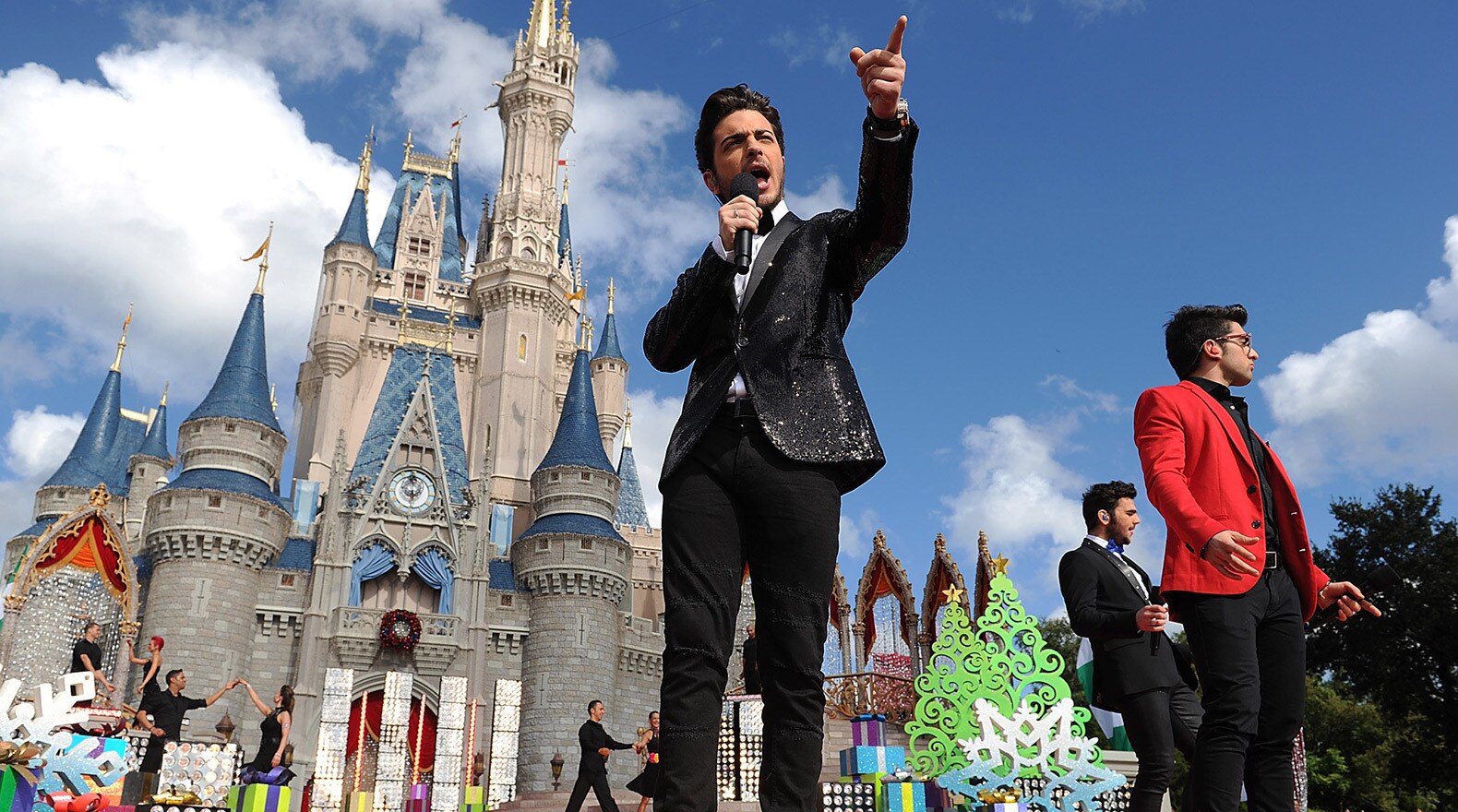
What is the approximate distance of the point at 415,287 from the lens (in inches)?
1720

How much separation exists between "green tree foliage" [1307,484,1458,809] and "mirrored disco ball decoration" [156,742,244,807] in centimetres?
2419

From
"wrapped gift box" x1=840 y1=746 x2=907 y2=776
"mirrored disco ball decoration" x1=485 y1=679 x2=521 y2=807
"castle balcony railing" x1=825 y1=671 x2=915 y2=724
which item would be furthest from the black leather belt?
"castle balcony railing" x1=825 y1=671 x2=915 y2=724

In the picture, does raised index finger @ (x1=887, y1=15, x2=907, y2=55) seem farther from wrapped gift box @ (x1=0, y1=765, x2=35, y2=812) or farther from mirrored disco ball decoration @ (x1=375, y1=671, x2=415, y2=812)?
mirrored disco ball decoration @ (x1=375, y1=671, x2=415, y2=812)

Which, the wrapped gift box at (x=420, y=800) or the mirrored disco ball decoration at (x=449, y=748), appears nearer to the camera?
the mirrored disco ball decoration at (x=449, y=748)

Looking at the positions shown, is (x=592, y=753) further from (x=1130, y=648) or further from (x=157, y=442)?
(x=157, y=442)

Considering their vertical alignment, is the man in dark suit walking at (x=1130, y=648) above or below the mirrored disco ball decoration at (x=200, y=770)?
above

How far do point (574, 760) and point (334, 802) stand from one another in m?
15.9

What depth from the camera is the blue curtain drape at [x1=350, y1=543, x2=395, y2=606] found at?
2942 cm

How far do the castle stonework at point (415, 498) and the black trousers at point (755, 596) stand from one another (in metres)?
21.9

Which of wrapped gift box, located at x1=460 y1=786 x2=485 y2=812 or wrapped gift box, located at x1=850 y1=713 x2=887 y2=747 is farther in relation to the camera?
wrapped gift box, located at x1=460 y1=786 x2=485 y2=812

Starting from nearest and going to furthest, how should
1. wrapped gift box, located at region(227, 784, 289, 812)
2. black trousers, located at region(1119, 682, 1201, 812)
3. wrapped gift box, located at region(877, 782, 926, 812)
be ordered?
black trousers, located at region(1119, 682, 1201, 812) < wrapped gift box, located at region(877, 782, 926, 812) < wrapped gift box, located at region(227, 784, 289, 812)

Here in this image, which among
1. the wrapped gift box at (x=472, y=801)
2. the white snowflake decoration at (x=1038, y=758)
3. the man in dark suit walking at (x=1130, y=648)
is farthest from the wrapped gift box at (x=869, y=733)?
the man in dark suit walking at (x=1130, y=648)

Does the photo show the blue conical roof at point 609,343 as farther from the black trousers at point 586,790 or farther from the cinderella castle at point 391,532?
the black trousers at point 586,790

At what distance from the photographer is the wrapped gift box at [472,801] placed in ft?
50.7
